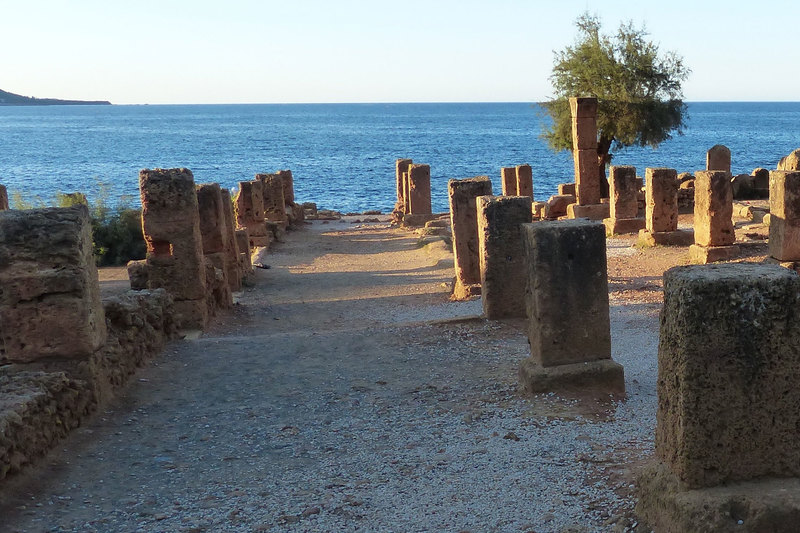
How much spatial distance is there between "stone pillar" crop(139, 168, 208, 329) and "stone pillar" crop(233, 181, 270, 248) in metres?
10.5

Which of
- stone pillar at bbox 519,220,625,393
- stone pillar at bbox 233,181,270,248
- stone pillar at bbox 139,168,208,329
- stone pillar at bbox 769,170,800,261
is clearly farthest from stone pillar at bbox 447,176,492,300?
stone pillar at bbox 233,181,270,248

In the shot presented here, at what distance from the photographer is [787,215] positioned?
12703 millimetres

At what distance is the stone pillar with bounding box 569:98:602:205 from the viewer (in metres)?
23.0

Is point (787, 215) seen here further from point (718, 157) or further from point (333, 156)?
point (333, 156)

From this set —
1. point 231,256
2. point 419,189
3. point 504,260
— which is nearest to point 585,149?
point 419,189

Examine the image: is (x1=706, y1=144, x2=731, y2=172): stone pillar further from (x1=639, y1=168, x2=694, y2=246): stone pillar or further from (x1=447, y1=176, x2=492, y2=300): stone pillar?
(x1=447, y1=176, x2=492, y2=300): stone pillar

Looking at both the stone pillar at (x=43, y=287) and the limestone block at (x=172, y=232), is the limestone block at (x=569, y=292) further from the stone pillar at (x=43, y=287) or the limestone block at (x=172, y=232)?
the limestone block at (x=172, y=232)

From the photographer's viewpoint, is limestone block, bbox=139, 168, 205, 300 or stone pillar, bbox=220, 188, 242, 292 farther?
stone pillar, bbox=220, 188, 242, 292

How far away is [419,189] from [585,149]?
5988mm

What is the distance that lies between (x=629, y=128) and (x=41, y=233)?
2418 centimetres

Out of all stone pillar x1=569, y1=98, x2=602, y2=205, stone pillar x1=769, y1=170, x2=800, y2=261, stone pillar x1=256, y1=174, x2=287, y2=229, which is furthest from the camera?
stone pillar x1=256, y1=174, x2=287, y2=229

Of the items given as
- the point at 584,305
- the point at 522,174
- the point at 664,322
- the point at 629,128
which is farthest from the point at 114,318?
the point at 629,128

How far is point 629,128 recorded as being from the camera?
28.6 metres

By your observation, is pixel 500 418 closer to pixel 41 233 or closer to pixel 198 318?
pixel 41 233
